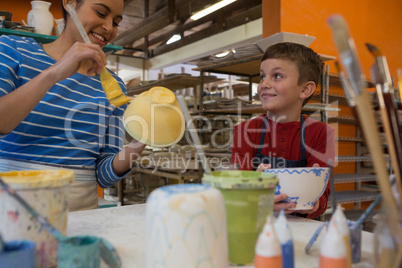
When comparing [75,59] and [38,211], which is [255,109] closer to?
[75,59]

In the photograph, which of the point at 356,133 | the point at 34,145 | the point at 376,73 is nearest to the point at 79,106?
the point at 34,145

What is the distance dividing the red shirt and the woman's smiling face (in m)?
0.78

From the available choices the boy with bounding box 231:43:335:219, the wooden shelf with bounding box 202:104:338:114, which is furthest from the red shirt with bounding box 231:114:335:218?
the wooden shelf with bounding box 202:104:338:114

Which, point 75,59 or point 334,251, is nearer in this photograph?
point 334,251

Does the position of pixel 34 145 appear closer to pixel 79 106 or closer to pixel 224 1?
pixel 79 106

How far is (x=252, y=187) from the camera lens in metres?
0.58

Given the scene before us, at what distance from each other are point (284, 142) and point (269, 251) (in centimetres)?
110

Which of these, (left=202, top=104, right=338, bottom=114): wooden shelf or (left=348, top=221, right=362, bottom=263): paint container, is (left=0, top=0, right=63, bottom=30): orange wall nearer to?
(left=202, top=104, right=338, bottom=114): wooden shelf

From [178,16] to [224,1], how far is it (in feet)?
6.12

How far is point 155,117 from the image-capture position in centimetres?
80

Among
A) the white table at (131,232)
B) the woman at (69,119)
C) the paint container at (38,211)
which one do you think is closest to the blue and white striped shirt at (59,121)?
the woman at (69,119)

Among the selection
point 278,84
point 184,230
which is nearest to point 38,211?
point 184,230

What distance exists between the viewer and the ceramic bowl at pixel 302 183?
846mm

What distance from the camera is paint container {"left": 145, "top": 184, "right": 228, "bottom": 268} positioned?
459 mm
